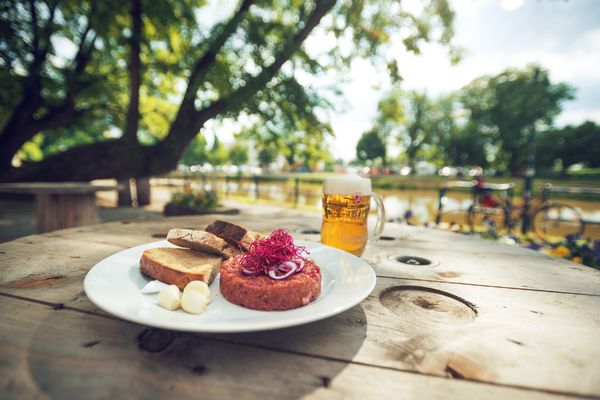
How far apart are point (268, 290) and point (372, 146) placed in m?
62.4

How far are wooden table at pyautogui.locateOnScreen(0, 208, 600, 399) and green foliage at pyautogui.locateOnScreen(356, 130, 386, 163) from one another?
196 feet

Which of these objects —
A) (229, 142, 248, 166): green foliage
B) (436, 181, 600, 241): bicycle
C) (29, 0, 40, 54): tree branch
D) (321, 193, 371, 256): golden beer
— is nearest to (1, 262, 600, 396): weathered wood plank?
(321, 193, 371, 256): golden beer

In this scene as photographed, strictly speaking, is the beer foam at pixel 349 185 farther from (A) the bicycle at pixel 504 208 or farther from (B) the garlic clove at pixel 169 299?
(A) the bicycle at pixel 504 208

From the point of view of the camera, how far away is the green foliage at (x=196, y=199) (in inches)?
323

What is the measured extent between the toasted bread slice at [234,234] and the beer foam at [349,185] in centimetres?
57

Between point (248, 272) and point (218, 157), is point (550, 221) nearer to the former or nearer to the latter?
point (248, 272)

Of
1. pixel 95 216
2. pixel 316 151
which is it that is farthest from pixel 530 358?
pixel 316 151

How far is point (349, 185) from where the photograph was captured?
5.40ft

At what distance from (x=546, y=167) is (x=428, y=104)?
22094mm

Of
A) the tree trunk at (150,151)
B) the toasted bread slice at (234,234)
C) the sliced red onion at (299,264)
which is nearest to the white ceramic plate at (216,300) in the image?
the sliced red onion at (299,264)

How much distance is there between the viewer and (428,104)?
45781 millimetres

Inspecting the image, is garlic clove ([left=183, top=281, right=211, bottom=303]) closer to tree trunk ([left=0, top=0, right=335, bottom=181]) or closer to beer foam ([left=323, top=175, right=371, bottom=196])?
beer foam ([left=323, top=175, right=371, bottom=196])

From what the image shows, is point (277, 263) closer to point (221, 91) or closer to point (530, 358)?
point (530, 358)

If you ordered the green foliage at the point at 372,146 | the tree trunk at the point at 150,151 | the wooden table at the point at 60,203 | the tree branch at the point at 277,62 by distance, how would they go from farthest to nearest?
the green foliage at the point at 372,146
the tree trunk at the point at 150,151
the tree branch at the point at 277,62
the wooden table at the point at 60,203
